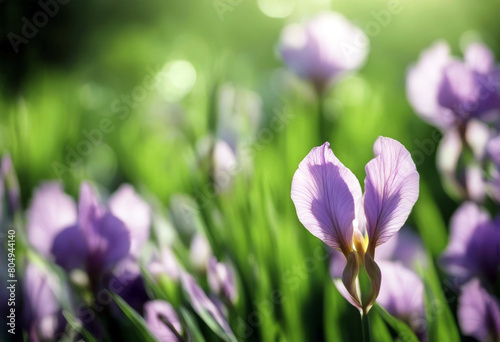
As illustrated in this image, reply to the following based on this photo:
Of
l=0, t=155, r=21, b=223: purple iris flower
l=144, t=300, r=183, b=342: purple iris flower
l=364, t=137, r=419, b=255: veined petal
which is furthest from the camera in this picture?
l=0, t=155, r=21, b=223: purple iris flower

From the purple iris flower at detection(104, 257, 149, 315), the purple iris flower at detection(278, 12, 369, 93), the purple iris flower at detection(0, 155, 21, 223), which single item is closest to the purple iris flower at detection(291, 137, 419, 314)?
the purple iris flower at detection(104, 257, 149, 315)

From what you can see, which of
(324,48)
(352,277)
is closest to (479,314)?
(352,277)

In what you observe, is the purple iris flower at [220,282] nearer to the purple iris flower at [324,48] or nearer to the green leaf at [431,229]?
the green leaf at [431,229]

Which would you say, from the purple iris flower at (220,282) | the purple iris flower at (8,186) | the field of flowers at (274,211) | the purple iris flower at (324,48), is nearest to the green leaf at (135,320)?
the field of flowers at (274,211)

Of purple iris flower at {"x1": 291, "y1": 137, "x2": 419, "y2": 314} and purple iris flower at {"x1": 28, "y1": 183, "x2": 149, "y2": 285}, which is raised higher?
purple iris flower at {"x1": 28, "y1": 183, "x2": 149, "y2": 285}

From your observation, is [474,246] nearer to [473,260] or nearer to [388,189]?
[473,260]

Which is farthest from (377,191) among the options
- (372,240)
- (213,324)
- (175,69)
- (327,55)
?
(175,69)

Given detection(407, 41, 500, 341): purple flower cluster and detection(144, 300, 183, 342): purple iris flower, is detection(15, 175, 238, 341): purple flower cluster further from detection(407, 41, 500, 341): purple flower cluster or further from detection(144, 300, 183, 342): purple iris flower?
detection(407, 41, 500, 341): purple flower cluster

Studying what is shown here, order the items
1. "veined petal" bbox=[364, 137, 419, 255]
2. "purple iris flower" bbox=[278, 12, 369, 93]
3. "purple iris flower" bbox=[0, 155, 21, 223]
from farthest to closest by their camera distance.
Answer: "purple iris flower" bbox=[278, 12, 369, 93]
"purple iris flower" bbox=[0, 155, 21, 223]
"veined petal" bbox=[364, 137, 419, 255]
